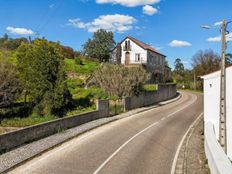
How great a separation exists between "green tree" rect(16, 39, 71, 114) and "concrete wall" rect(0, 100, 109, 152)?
5.98 metres

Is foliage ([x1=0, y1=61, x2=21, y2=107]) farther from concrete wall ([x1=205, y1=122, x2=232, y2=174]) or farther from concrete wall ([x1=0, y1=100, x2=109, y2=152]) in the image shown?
concrete wall ([x1=205, y1=122, x2=232, y2=174])

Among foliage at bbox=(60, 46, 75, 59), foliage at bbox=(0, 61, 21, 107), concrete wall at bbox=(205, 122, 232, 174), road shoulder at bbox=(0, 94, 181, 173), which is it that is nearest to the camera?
concrete wall at bbox=(205, 122, 232, 174)

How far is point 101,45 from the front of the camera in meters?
78.8

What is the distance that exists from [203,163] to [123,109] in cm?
2161

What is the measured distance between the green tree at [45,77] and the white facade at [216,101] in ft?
53.2

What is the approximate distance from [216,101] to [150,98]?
1069 inches

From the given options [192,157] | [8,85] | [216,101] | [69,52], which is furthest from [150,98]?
[69,52]

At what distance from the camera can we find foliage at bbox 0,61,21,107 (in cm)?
3197

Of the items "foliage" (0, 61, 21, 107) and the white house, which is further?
the white house

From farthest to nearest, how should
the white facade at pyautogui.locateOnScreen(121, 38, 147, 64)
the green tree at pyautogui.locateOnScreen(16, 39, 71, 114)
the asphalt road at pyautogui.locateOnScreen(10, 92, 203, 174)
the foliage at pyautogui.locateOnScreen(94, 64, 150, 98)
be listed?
1. the white facade at pyautogui.locateOnScreen(121, 38, 147, 64)
2. the foliage at pyautogui.locateOnScreen(94, 64, 150, 98)
3. the green tree at pyautogui.locateOnScreen(16, 39, 71, 114)
4. the asphalt road at pyautogui.locateOnScreen(10, 92, 203, 174)

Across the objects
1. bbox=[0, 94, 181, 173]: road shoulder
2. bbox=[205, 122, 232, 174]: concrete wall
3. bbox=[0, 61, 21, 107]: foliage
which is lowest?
bbox=[0, 94, 181, 173]: road shoulder

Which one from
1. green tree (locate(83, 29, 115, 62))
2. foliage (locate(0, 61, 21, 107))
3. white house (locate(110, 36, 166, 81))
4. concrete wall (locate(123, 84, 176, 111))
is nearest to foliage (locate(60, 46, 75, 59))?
green tree (locate(83, 29, 115, 62))

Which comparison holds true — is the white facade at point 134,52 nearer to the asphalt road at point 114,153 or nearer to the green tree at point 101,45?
the green tree at point 101,45

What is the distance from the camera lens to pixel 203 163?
13734 mm
